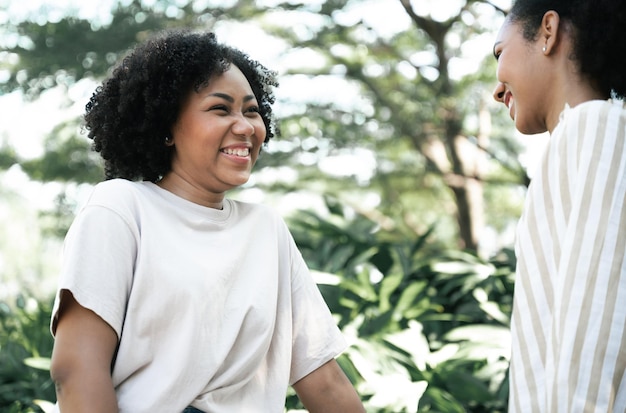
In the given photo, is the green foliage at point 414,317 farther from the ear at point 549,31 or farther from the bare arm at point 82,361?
the ear at point 549,31

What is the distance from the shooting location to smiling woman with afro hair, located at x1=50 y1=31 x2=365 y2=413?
5.77 feet

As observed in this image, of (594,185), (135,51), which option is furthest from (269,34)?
(594,185)

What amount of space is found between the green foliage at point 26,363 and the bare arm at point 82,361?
4.25ft

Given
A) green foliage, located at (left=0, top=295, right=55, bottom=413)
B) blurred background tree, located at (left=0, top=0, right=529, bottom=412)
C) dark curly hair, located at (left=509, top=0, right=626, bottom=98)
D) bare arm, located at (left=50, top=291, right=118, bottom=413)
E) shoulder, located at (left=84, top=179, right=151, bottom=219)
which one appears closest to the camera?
dark curly hair, located at (left=509, top=0, right=626, bottom=98)

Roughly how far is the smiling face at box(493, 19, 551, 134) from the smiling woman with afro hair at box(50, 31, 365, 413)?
2.07 feet

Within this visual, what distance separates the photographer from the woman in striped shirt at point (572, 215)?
1.37 meters

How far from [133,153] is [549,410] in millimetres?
1185

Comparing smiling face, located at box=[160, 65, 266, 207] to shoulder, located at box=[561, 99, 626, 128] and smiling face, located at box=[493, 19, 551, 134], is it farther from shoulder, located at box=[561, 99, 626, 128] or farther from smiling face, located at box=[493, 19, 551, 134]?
shoulder, located at box=[561, 99, 626, 128]

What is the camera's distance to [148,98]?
204 cm

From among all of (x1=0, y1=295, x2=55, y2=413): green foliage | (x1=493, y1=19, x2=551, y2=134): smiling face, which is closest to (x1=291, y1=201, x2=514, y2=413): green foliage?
(x1=0, y1=295, x2=55, y2=413): green foliage

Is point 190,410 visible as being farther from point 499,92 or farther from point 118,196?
point 499,92

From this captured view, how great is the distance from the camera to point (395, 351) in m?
3.20

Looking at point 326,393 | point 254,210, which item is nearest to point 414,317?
point 326,393

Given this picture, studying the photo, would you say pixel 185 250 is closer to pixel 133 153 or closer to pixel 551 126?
pixel 133 153
